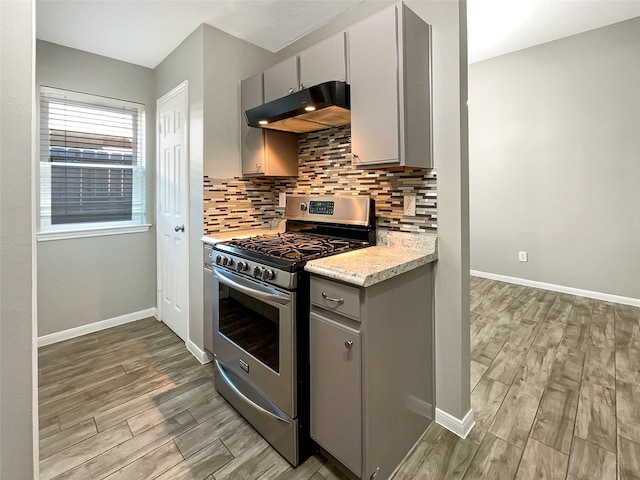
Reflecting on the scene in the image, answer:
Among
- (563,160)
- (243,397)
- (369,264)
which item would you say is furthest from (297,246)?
(563,160)

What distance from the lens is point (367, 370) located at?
4.23 ft

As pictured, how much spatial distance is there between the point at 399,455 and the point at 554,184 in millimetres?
3797

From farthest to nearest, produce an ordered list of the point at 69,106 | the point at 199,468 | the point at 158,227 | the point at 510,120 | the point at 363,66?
1. the point at 510,120
2. the point at 158,227
3. the point at 69,106
4. the point at 363,66
5. the point at 199,468

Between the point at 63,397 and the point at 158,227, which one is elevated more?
the point at 158,227

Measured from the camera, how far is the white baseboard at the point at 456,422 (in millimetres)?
1691

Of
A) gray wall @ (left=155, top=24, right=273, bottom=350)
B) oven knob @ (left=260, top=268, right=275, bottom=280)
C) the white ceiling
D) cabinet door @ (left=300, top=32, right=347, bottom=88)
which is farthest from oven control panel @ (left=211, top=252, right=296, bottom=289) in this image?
the white ceiling

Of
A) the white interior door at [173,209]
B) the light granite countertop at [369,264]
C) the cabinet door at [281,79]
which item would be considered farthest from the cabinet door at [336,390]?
the white interior door at [173,209]

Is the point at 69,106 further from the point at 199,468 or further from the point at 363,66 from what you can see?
the point at 199,468

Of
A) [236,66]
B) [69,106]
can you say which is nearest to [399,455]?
[236,66]

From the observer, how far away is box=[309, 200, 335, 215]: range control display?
85.0 inches

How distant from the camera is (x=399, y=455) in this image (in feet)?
4.99

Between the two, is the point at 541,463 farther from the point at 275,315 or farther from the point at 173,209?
the point at 173,209

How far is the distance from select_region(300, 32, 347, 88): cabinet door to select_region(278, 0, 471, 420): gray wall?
0.46m

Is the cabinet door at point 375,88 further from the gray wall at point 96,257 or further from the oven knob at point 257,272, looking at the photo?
the gray wall at point 96,257
